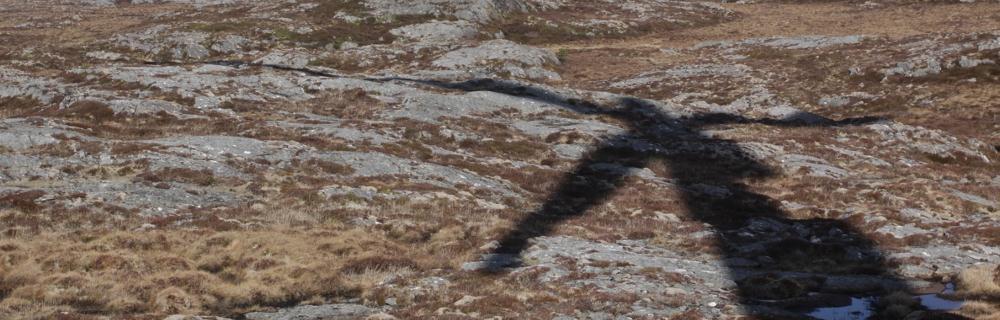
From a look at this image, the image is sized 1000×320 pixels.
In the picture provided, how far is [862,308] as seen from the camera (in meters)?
20.9

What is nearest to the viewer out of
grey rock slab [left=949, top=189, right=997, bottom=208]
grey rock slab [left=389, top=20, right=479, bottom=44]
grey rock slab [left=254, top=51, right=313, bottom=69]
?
grey rock slab [left=949, top=189, right=997, bottom=208]

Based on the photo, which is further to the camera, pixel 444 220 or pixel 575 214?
pixel 575 214

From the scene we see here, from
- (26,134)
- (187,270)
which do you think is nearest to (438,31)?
(26,134)

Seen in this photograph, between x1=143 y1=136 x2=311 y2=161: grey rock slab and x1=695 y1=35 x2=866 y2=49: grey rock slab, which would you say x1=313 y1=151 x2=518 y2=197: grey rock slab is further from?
x1=695 y1=35 x2=866 y2=49: grey rock slab

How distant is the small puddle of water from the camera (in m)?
20.0

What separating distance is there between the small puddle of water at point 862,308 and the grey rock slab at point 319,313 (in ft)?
38.5

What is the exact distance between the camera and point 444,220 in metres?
30.7

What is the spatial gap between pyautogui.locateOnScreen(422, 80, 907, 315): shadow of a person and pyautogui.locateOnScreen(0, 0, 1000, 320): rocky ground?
0.17 m

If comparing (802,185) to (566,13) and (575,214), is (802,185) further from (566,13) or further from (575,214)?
(566,13)

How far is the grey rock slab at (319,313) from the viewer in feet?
64.5

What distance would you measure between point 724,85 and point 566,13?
181ft

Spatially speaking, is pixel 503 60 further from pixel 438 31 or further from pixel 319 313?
pixel 319 313

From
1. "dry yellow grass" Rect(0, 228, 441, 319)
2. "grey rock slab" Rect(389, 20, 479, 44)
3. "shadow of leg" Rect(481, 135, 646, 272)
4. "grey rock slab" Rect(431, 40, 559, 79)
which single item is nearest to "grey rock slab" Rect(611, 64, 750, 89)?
"grey rock slab" Rect(431, 40, 559, 79)

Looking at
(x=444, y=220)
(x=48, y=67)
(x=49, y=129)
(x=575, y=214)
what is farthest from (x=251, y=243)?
(x=48, y=67)
